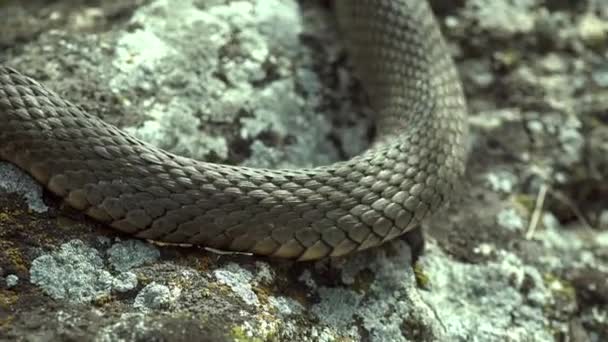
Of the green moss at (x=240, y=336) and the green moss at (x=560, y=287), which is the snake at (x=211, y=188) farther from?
the green moss at (x=560, y=287)

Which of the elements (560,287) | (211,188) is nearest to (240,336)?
(211,188)

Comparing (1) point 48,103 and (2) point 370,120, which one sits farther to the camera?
(2) point 370,120

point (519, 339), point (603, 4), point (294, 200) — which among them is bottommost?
point (519, 339)

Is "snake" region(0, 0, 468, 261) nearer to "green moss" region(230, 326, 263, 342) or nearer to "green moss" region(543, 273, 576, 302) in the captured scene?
"green moss" region(230, 326, 263, 342)

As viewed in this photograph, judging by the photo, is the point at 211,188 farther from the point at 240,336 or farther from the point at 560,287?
the point at 560,287

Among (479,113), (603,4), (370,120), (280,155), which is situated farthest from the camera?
(603,4)

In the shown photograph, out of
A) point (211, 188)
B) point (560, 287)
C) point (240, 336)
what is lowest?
point (560, 287)

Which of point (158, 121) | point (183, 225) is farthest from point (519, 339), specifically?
point (158, 121)

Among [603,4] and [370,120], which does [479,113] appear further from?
[603,4]

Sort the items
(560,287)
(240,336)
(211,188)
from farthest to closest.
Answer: (560,287) < (211,188) < (240,336)
